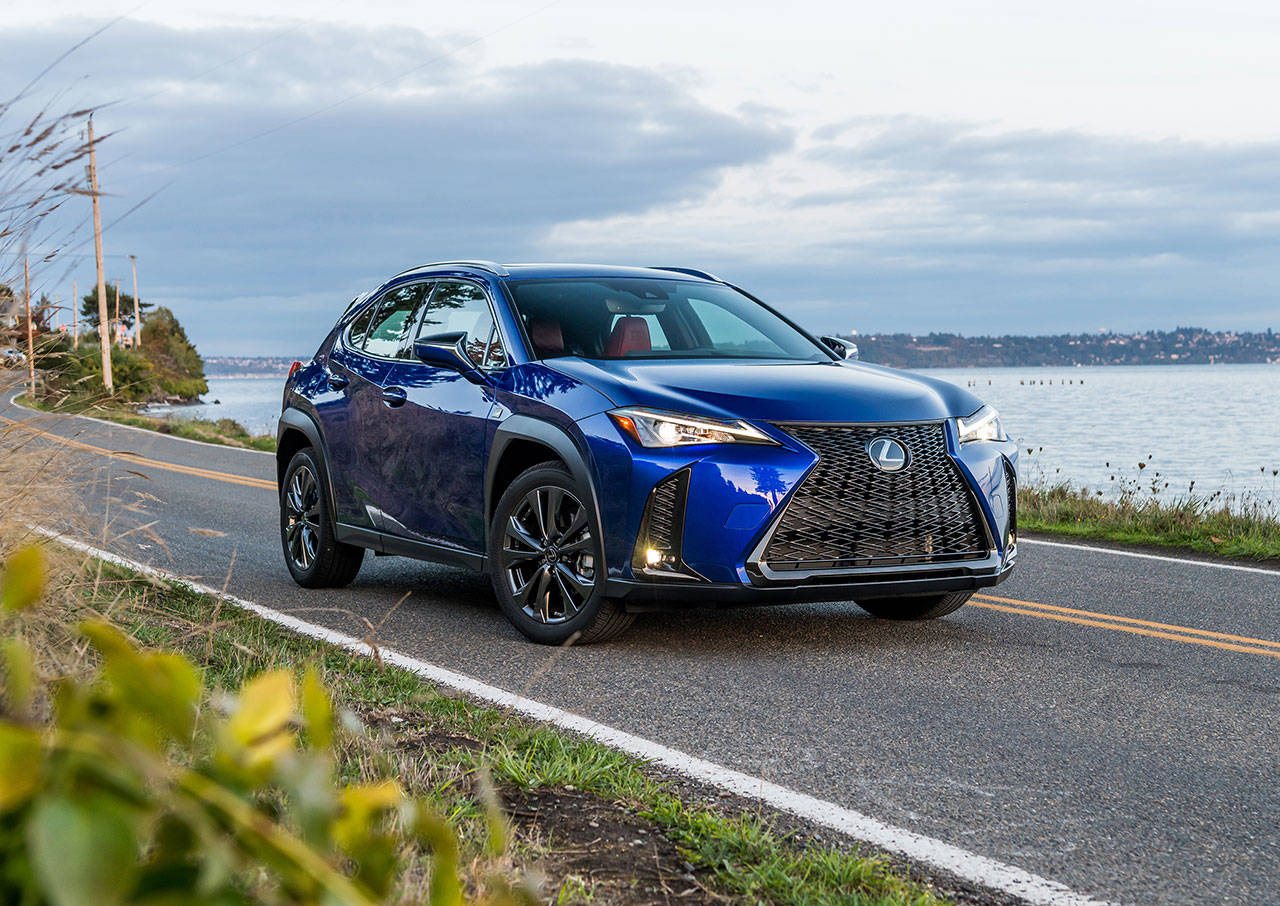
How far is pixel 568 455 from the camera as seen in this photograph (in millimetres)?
6117

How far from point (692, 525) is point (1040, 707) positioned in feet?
5.49

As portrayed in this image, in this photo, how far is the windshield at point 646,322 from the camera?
6.92m

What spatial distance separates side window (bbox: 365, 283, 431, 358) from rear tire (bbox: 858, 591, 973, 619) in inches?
125

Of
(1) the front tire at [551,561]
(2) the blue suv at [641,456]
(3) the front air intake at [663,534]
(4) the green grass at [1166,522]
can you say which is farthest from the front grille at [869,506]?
A: (4) the green grass at [1166,522]

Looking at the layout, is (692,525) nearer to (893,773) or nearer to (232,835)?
(893,773)

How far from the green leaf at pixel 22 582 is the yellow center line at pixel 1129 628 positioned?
668cm

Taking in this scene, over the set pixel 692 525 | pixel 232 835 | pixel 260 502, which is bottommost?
pixel 260 502

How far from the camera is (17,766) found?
72cm

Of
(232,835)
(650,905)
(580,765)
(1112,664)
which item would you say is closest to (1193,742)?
(1112,664)

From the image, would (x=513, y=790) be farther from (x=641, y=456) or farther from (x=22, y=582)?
(x=22, y=582)

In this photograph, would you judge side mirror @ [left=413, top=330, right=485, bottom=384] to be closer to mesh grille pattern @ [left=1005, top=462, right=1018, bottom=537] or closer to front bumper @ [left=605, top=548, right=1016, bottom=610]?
front bumper @ [left=605, top=548, right=1016, bottom=610]

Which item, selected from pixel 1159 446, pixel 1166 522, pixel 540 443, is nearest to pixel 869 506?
pixel 540 443

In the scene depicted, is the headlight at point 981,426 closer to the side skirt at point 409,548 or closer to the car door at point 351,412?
the side skirt at point 409,548

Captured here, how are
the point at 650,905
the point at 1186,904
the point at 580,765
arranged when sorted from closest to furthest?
the point at 650,905, the point at 1186,904, the point at 580,765
